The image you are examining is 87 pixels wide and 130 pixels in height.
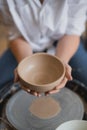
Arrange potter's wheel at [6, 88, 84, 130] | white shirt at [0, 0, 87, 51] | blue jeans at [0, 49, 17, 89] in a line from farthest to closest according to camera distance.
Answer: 1. blue jeans at [0, 49, 17, 89]
2. white shirt at [0, 0, 87, 51]
3. potter's wheel at [6, 88, 84, 130]

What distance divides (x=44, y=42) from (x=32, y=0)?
264mm

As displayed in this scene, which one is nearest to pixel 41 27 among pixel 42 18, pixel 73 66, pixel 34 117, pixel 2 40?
pixel 42 18

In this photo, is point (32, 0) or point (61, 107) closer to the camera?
point (61, 107)

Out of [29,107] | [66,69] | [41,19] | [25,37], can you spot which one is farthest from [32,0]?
[29,107]

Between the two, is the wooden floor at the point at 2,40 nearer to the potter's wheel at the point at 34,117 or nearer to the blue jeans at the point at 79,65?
the blue jeans at the point at 79,65

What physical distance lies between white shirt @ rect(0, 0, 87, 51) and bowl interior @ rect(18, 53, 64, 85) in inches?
9.2

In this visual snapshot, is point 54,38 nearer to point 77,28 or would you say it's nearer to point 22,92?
point 77,28

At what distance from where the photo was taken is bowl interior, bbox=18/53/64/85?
1.22m

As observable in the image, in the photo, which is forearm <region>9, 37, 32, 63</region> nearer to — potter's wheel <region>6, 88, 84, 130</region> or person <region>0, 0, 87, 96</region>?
person <region>0, 0, 87, 96</region>

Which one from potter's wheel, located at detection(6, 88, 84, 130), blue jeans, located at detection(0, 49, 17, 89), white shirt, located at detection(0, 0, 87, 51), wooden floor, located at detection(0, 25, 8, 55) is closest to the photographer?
potter's wheel, located at detection(6, 88, 84, 130)

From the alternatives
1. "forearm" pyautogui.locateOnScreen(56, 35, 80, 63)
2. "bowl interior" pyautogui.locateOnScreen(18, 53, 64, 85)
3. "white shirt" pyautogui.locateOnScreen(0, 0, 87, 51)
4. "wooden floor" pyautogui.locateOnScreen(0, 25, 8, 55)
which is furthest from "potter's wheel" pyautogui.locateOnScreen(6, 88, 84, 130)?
"wooden floor" pyautogui.locateOnScreen(0, 25, 8, 55)

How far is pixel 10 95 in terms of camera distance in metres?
1.35

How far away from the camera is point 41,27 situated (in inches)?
56.4

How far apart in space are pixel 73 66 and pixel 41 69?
28 cm
